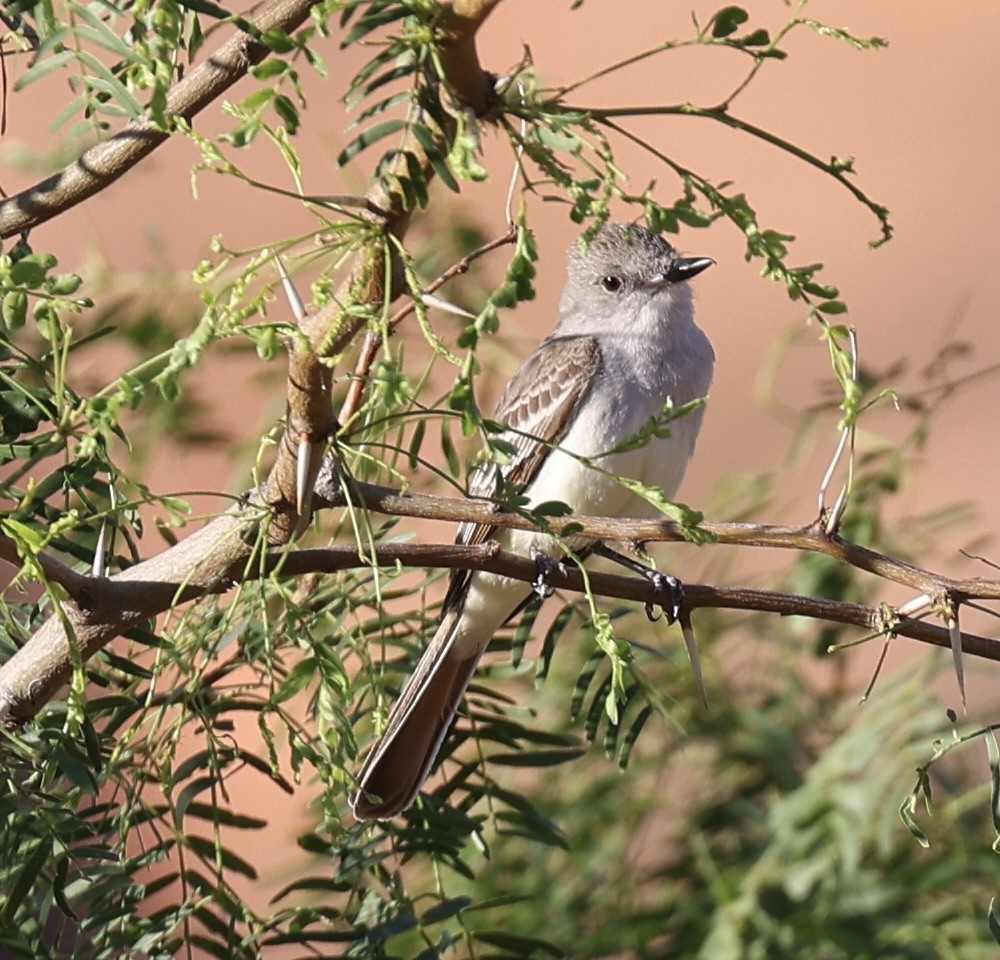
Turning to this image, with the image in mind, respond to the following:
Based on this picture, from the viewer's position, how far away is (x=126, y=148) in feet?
5.22

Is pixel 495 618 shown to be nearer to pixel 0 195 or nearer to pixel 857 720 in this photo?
pixel 857 720

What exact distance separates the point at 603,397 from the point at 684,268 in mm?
558

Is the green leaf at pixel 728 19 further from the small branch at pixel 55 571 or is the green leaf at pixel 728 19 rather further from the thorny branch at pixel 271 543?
the small branch at pixel 55 571

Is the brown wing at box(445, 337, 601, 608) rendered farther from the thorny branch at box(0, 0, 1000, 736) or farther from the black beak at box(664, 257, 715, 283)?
the thorny branch at box(0, 0, 1000, 736)

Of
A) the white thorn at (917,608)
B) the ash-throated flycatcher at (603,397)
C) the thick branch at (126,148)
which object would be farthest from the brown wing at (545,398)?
the thick branch at (126,148)

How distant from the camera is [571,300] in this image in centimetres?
437

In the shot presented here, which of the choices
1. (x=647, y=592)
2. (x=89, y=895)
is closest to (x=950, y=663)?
(x=647, y=592)

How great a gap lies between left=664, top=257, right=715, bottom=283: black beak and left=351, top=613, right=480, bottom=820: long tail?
4.76 feet

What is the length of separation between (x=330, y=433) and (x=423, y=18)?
16.4 inches

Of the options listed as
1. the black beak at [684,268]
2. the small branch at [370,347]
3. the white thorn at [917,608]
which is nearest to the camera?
the white thorn at [917,608]

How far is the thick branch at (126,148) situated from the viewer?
5.16ft

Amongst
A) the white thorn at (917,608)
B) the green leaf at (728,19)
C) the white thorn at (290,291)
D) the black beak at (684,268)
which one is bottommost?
the white thorn at (917,608)

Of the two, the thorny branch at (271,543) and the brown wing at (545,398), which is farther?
the brown wing at (545,398)

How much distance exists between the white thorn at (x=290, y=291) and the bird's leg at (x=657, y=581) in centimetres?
60
